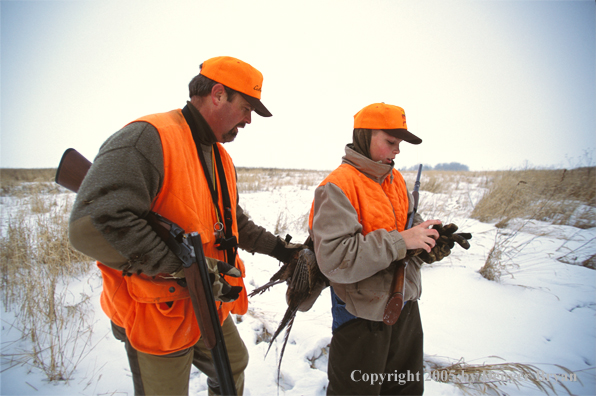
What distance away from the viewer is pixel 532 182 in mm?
6543

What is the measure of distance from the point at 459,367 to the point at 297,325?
1.58 meters

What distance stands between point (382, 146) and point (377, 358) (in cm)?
127

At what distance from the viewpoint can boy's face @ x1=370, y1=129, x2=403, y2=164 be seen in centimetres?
144

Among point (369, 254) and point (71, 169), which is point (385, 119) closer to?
point (369, 254)

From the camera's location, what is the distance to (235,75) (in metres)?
1.30

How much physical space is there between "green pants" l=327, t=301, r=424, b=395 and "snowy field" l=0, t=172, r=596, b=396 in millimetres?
711

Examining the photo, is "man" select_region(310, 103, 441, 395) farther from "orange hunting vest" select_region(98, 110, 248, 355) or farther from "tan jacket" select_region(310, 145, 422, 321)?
"orange hunting vest" select_region(98, 110, 248, 355)

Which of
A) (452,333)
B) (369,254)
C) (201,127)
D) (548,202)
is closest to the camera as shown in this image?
(369,254)

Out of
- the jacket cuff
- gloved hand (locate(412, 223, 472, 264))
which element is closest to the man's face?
the jacket cuff

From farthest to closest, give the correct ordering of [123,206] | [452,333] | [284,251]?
[452,333] → [284,251] → [123,206]

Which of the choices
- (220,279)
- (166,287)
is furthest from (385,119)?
(166,287)

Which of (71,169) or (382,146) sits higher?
(382,146)

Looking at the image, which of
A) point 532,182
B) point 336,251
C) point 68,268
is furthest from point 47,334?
point 532,182

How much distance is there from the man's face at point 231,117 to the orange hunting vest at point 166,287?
7.9 inches
